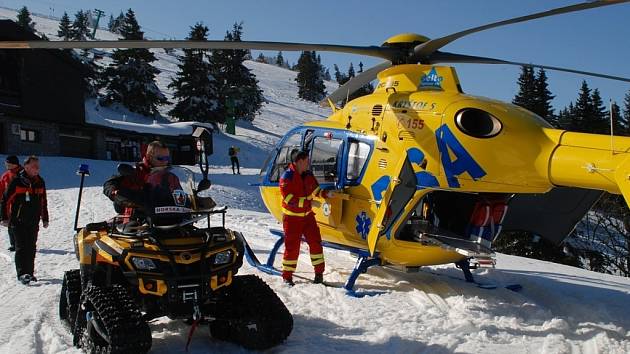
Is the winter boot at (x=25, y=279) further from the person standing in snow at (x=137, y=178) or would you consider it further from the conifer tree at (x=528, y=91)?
the conifer tree at (x=528, y=91)

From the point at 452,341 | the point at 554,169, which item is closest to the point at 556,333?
the point at 452,341

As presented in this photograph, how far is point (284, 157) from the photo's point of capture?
8961 millimetres

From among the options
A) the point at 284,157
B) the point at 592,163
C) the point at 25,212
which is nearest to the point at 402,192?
the point at 592,163

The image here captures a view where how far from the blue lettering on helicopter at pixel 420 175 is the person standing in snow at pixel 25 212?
212 inches

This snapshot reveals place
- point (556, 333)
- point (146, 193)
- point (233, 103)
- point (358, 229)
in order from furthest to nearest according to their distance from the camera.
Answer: point (233, 103) → point (358, 229) → point (556, 333) → point (146, 193)

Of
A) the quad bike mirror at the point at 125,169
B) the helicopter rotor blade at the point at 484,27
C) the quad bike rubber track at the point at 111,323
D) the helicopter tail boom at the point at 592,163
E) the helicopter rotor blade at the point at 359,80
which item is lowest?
the quad bike rubber track at the point at 111,323

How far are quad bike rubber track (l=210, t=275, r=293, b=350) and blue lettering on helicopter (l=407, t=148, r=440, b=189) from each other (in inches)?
99.6

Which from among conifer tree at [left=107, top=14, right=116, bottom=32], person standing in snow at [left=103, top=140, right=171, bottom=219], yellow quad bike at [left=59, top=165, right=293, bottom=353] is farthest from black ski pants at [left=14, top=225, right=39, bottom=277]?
conifer tree at [left=107, top=14, right=116, bottom=32]

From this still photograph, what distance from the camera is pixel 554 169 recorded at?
5672mm

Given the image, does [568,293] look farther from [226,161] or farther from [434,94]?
[226,161]

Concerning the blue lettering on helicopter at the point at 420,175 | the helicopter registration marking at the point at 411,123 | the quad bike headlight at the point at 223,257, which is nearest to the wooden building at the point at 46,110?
the helicopter registration marking at the point at 411,123

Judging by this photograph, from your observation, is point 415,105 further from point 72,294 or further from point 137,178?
point 72,294

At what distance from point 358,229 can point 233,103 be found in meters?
40.1

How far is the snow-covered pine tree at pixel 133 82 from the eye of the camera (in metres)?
40.9
